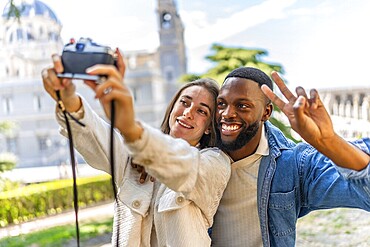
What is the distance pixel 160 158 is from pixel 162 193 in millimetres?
163

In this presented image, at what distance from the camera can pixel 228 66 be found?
5.00 meters

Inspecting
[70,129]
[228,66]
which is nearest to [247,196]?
[70,129]

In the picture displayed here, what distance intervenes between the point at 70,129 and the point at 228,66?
4372 mm

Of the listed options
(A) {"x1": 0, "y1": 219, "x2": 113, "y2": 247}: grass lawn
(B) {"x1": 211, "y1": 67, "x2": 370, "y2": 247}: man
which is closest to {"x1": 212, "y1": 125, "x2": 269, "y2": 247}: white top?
(B) {"x1": 211, "y1": 67, "x2": 370, "y2": 247}: man

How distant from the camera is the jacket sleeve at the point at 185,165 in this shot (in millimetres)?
607

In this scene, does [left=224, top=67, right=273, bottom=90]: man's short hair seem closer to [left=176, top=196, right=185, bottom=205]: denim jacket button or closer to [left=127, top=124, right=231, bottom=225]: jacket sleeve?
[left=127, top=124, right=231, bottom=225]: jacket sleeve

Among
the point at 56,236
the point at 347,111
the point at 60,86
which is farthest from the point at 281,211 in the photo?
the point at 347,111

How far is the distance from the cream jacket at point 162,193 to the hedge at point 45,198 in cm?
476

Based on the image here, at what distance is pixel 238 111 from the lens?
798mm

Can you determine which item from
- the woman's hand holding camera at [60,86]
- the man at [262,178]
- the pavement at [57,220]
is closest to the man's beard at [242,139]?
the man at [262,178]

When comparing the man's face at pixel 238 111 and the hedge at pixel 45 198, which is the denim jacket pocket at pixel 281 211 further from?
the hedge at pixel 45 198

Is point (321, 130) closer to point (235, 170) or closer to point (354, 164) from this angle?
point (354, 164)

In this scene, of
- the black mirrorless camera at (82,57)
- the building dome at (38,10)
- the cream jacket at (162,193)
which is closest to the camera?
the black mirrorless camera at (82,57)

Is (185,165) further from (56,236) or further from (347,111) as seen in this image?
(347,111)
